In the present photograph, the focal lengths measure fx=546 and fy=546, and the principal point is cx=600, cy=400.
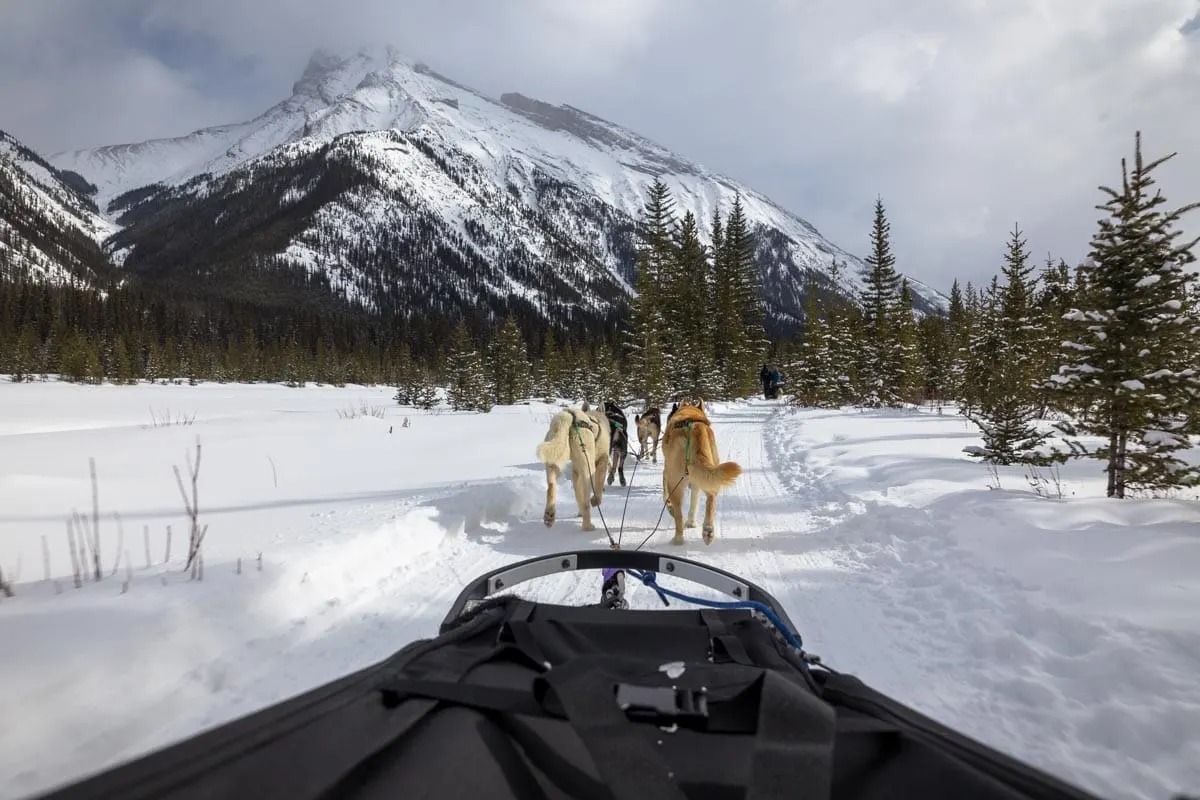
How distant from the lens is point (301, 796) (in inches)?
39.3

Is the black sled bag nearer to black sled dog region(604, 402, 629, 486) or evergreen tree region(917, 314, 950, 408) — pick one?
black sled dog region(604, 402, 629, 486)

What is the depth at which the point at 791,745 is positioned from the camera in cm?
107

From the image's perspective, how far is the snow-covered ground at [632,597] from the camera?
2.58 metres

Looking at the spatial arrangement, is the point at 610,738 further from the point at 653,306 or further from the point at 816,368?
the point at 816,368

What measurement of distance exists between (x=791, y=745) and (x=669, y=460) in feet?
17.8

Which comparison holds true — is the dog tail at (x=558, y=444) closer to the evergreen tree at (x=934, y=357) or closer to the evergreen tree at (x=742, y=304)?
the evergreen tree at (x=742, y=304)

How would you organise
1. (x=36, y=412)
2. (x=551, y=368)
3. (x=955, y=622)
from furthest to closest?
1. (x=551, y=368)
2. (x=36, y=412)
3. (x=955, y=622)

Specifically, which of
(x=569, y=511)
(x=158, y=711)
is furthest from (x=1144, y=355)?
(x=158, y=711)

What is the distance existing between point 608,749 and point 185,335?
4599 inches

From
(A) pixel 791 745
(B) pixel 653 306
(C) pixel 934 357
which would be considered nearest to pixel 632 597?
(A) pixel 791 745

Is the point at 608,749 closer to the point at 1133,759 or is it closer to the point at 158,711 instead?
the point at 1133,759

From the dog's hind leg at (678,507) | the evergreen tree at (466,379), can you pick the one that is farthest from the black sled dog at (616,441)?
the evergreen tree at (466,379)

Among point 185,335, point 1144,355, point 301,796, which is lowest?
point 301,796

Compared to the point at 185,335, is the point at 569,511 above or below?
below
